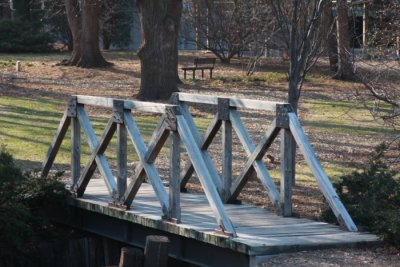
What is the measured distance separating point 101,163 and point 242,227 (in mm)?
2565

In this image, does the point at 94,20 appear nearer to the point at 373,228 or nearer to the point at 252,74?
the point at 252,74

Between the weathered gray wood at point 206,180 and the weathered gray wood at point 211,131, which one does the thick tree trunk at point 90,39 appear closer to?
the weathered gray wood at point 211,131

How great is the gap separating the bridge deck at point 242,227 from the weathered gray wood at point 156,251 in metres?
0.32

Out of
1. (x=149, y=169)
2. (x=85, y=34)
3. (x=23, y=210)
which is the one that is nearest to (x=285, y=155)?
(x=149, y=169)

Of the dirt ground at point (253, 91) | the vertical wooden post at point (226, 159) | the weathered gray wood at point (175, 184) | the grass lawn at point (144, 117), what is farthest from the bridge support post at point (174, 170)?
the grass lawn at point (144, 117)

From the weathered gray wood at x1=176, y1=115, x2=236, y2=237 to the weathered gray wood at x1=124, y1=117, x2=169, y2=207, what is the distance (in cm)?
37

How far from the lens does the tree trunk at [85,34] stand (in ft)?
125

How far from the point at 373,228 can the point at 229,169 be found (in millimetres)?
2424

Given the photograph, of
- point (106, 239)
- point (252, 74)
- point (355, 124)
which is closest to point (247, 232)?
point (106, 239)

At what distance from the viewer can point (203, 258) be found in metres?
9.36

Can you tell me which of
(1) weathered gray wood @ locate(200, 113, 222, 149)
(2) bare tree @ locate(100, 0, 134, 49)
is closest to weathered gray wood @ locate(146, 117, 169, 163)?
(1) weathered gray wood @ locate(200, 113, 222, 149)

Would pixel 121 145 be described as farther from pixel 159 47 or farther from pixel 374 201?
pixel 159 47

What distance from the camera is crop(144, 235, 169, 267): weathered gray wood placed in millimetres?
9102

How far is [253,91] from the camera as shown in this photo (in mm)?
31469
